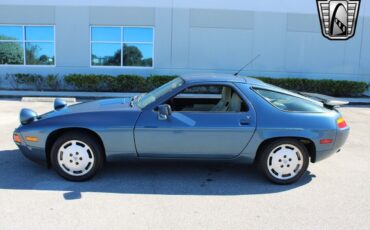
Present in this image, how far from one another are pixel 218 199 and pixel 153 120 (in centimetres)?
125

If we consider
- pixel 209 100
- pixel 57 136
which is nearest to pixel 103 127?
pixel 57 136

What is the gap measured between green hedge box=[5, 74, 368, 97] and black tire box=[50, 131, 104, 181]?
9728 millimetres

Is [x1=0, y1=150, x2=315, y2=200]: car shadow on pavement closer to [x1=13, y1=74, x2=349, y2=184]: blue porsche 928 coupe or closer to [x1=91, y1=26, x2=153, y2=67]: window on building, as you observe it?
[x1=13, y1=74, x2=349, y2=184]: blue porsche 928 coupe

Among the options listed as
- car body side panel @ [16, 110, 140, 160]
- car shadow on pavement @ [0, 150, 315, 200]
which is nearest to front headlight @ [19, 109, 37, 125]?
car body side panel @ [16, 110, 140, 160]

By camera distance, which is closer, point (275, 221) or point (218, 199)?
point (275, 221)

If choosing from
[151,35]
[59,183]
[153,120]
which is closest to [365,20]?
[151,35]

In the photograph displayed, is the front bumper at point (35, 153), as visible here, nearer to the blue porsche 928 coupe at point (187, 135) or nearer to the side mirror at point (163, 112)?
the blue porsche 928 coupe at point (187, 135)

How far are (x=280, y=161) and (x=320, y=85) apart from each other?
1100 cm

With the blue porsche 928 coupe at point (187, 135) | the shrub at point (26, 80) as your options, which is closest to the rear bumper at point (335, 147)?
the blue porsche 928 coupe at point (187, 135)

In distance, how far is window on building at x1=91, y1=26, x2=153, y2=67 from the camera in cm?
1464

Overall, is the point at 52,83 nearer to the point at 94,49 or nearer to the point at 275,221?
the point at 94,49

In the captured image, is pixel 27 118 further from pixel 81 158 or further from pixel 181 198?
pixel 181 198

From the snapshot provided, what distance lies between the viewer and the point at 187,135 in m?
4.29

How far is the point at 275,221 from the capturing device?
3.48 m
